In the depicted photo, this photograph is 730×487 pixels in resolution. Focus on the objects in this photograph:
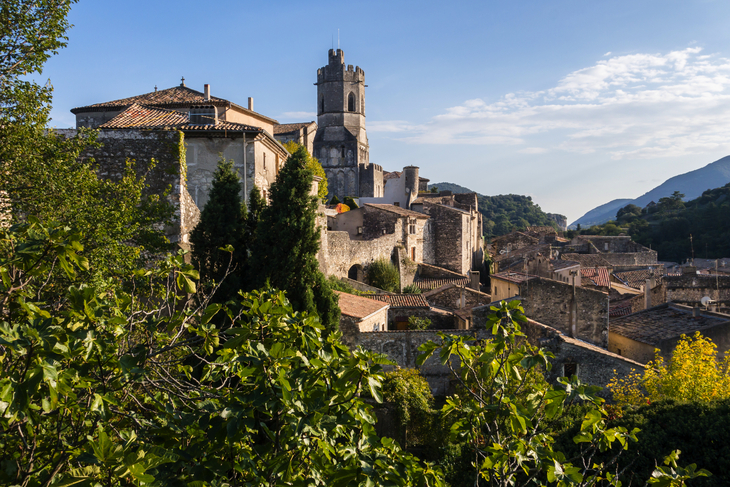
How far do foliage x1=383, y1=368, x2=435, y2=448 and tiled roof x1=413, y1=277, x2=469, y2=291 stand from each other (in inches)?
812

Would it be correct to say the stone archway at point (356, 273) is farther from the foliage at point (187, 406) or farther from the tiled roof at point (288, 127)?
the tiled roof at point (288, 127)

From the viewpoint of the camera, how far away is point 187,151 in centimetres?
1392

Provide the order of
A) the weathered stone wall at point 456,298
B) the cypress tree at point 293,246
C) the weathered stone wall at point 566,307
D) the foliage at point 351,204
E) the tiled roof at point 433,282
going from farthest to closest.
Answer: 1. the foliage at point 351,204
2. the tiled roof at point 433,282
3. the weathered stone wall at point 456,298
4. the weathered stone wall at point 566,307
5. the cypress tree at point 293,246

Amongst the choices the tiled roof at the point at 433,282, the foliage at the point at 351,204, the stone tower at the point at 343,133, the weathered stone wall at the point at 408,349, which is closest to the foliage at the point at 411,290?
the tiled roof at the point at 433,282

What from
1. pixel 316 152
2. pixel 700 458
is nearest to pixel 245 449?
pixel 700 458

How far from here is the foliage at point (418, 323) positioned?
2194 centimetres

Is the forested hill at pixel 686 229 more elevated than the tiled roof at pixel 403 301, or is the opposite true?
the forested hill at pixel 686 229

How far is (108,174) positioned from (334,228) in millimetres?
28090

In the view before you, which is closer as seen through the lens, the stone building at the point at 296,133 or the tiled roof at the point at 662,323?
the tiled roof at the point at 662,323

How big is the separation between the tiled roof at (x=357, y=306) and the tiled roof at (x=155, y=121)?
274 inches

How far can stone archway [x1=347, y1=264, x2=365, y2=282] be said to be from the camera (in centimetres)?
3212

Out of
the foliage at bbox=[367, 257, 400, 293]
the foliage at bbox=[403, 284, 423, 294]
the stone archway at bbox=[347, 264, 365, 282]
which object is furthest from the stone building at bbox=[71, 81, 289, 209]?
the foliage at bbox=[403, 284, 423, 294]

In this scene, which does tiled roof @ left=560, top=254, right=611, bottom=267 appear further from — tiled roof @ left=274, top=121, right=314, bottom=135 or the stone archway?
tiled roof @ left=274, top=121, right=314, bottom=135

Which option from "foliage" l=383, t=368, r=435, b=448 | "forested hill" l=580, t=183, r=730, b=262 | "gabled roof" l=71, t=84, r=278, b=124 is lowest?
"foliage" l=383, t=368, r=435, b=448
